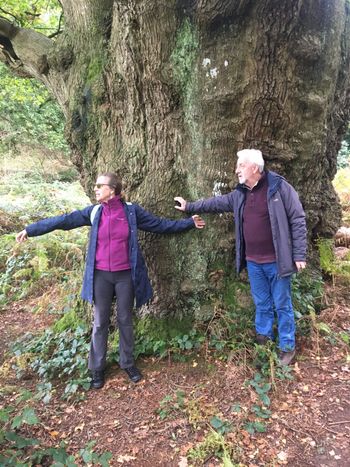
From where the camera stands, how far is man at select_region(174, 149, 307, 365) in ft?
12.8

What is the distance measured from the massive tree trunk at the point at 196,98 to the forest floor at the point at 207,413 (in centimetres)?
97

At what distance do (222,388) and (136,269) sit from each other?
5.08 ft

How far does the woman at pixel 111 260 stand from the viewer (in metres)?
4.10

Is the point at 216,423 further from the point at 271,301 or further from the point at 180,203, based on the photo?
the point at 180,203

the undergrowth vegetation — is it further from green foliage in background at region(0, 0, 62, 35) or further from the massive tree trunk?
green foliage in background at region(0, 0, 62, 35)

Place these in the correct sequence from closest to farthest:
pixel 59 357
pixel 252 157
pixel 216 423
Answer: pixel 216 423 < pixel 252 157 < pixel 59 357

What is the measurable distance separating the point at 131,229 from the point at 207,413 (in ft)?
6.56

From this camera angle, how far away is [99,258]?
13.6 feet

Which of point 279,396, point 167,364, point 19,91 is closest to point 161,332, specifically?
point 167,364

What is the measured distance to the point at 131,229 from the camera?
4129 millimetres

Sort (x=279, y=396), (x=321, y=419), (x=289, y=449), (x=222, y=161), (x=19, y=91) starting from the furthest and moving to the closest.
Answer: (x=19, y=91)
(x=222, y=161)
(x=279, y=396)
(x=321, y=419)
(x=289, y=449)

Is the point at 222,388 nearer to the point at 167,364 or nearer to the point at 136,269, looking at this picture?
the point at 167,364

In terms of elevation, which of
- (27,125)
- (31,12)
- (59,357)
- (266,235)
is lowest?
(59,357)

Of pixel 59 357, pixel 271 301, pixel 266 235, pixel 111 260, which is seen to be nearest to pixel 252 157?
pixel 266 235
